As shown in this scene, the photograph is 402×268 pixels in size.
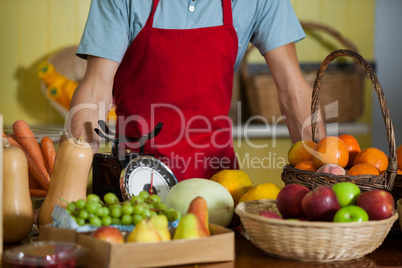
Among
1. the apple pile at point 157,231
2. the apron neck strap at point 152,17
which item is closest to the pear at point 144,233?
the apple pile at point 157,231

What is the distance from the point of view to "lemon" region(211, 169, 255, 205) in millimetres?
1264

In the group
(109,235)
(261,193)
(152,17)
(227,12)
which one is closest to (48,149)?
(109,235)

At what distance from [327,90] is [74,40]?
1391mm

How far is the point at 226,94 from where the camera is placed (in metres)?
1.87

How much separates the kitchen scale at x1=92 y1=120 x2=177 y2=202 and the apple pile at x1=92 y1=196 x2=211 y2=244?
268mm

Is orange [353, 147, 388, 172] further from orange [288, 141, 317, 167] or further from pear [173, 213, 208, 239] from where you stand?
pear [173, 213, 208, 239]

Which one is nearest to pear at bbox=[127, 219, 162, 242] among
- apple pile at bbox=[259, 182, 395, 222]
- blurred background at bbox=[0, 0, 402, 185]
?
apple pile at bbox=[259, 182, 395, 222]

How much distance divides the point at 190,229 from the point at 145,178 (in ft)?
1.13

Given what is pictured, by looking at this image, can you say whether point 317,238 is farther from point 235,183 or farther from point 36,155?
point 36,155

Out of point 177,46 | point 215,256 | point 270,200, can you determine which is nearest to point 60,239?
point 215,256

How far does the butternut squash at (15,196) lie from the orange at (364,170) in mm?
709

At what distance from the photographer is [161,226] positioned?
0.89 meters

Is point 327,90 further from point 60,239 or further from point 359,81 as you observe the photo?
point 60,239

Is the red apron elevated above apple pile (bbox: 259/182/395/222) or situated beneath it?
elevated above
